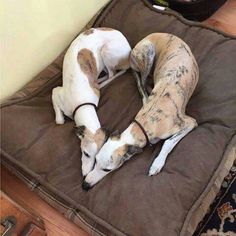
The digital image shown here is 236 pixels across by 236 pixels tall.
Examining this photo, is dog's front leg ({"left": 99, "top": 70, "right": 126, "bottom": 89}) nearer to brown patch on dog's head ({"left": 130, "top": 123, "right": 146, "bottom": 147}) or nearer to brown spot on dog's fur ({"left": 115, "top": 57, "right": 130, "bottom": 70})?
brown spot on dog's fur ({"left": 115, "top": 57, "right": 130, "bottom": 70})

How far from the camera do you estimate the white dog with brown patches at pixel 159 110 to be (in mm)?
1674

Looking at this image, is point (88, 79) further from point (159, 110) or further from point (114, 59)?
point (159, 110)

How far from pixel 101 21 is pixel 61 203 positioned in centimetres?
117

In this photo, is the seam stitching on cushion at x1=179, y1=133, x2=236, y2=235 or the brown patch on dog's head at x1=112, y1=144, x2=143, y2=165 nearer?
the seam stitching on cushion at x1=179, y1=133, x2=236, y2=235

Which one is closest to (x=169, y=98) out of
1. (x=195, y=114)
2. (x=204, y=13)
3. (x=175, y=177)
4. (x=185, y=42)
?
(x=195, y=114)

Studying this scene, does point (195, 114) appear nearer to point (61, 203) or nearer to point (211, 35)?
point (211, 35)

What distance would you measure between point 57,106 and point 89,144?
0.37 meters

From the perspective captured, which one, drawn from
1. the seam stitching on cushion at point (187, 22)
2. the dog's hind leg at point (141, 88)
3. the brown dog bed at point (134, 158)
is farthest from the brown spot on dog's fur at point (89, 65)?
the seam stitching on cushion at point (187, 22)

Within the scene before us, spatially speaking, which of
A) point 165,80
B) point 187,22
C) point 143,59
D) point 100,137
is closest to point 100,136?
point 100,137

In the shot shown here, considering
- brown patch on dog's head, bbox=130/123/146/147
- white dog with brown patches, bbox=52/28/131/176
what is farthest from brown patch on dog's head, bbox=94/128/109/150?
brown patch on dog's head, bbox=130/123/146/147

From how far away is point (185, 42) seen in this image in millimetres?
2209

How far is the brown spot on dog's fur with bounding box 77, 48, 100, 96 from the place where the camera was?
1974 mm

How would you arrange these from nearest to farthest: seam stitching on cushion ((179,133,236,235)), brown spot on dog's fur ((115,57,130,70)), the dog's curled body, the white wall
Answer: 1. seam stitching on cushion ((179,133,236,235))
2. the dog's curled body
3. the white wall
4. brown spot on dog's fur ((115,57,130,70))

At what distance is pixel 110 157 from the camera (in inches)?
64.7
